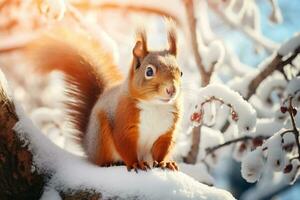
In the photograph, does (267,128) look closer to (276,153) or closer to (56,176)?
(276,153)

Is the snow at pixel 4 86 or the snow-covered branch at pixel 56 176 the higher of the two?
the snow at pixel 4 86

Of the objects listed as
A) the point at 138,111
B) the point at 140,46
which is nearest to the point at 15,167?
the point at 138,111

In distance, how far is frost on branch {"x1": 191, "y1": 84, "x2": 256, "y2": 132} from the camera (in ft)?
7.09

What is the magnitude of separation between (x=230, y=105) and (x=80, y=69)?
601 millimetres

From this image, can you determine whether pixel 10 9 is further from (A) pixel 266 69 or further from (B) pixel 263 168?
(B) pixel 263 168

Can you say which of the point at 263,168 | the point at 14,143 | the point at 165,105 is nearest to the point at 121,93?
the point at 165,105

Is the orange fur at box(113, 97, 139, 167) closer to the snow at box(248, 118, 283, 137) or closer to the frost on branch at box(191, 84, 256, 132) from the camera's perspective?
the frost on branch at box(191, 84, 256, 132)

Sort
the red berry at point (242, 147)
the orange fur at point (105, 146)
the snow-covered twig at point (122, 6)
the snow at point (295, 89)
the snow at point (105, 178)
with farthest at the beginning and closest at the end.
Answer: the snow-covered twig at point (122, 6), the red berry at point (242, 147), the snow at point (295, 89), the orange fur at point (105, 146), the snow at point (105, 178)

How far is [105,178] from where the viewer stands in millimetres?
A: 1430

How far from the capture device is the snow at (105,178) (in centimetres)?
134

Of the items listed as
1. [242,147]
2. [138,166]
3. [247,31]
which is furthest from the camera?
[247,31]

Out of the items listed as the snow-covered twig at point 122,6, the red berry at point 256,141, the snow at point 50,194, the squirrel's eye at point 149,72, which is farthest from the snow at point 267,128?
the snow at point 50,194

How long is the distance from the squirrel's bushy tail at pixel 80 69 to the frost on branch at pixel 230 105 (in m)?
0.37

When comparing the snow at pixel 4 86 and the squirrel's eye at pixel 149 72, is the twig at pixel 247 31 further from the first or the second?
the snow at pixel 4 86
